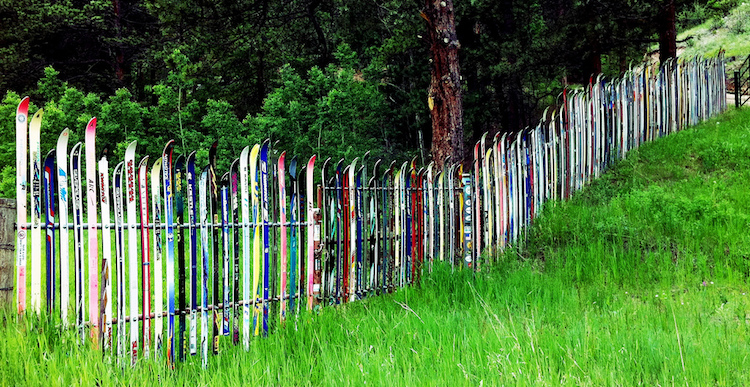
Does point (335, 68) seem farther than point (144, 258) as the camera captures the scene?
Yes

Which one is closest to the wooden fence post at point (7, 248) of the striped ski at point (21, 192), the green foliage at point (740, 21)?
the striped ski at point (21, 192)

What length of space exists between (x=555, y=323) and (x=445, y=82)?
15.7 feet

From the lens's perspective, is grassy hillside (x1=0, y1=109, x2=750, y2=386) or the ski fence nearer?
grassy hillside (x1=0, y1=109, x2=750, y2=386)

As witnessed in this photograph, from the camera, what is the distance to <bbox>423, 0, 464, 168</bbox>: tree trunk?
26.3 feet

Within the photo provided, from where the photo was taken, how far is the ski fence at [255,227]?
355 centimetres

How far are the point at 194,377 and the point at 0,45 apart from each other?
24842 millimetres

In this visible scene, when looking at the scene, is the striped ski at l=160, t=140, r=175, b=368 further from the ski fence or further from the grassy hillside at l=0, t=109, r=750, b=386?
the grassy hillside at l=0, t=109, r=750, b=386

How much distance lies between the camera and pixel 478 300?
4863 mm

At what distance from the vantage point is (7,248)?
128 inches

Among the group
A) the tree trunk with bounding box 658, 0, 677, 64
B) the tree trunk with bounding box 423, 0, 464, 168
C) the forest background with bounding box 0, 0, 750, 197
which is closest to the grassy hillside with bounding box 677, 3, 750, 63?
the forest background with bounding box 0, 0, 750, 197

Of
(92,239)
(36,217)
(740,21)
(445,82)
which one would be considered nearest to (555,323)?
(92,239)

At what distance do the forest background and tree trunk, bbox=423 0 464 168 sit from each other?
555cm

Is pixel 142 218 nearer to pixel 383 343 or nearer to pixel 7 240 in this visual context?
pixel 7 240

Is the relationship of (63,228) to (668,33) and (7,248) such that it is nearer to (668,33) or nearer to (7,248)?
(7,248)
